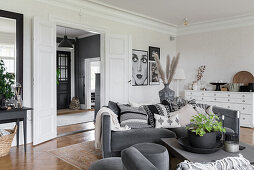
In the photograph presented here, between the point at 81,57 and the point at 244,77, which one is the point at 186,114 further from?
the point at 81,57

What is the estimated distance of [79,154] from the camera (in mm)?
3537

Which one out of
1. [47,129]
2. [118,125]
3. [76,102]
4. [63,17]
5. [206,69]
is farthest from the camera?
[76,102]

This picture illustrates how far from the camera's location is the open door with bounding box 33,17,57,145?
157 inches

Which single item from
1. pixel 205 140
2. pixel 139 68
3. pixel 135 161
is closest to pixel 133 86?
pixel 139 68

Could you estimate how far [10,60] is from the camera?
3898 millimetres

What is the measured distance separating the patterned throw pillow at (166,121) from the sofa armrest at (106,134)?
890mm

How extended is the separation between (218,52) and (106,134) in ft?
15.9

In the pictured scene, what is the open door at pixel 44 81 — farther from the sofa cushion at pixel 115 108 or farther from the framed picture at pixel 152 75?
the framed picture at pixel 152 75

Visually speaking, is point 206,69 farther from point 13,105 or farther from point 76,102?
point 13,105

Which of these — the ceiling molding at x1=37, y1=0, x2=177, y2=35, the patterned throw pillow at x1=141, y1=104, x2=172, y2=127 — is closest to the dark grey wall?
the ceiling molding at x1=37, y1=0, x2=177, y2=35

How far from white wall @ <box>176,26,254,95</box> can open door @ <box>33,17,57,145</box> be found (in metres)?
4.49

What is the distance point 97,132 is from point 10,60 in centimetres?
202

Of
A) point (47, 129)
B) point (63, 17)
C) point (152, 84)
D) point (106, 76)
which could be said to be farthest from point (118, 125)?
point (152, 84)

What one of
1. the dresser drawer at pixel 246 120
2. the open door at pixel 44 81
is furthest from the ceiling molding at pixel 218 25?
the open door at pixel 44 81
